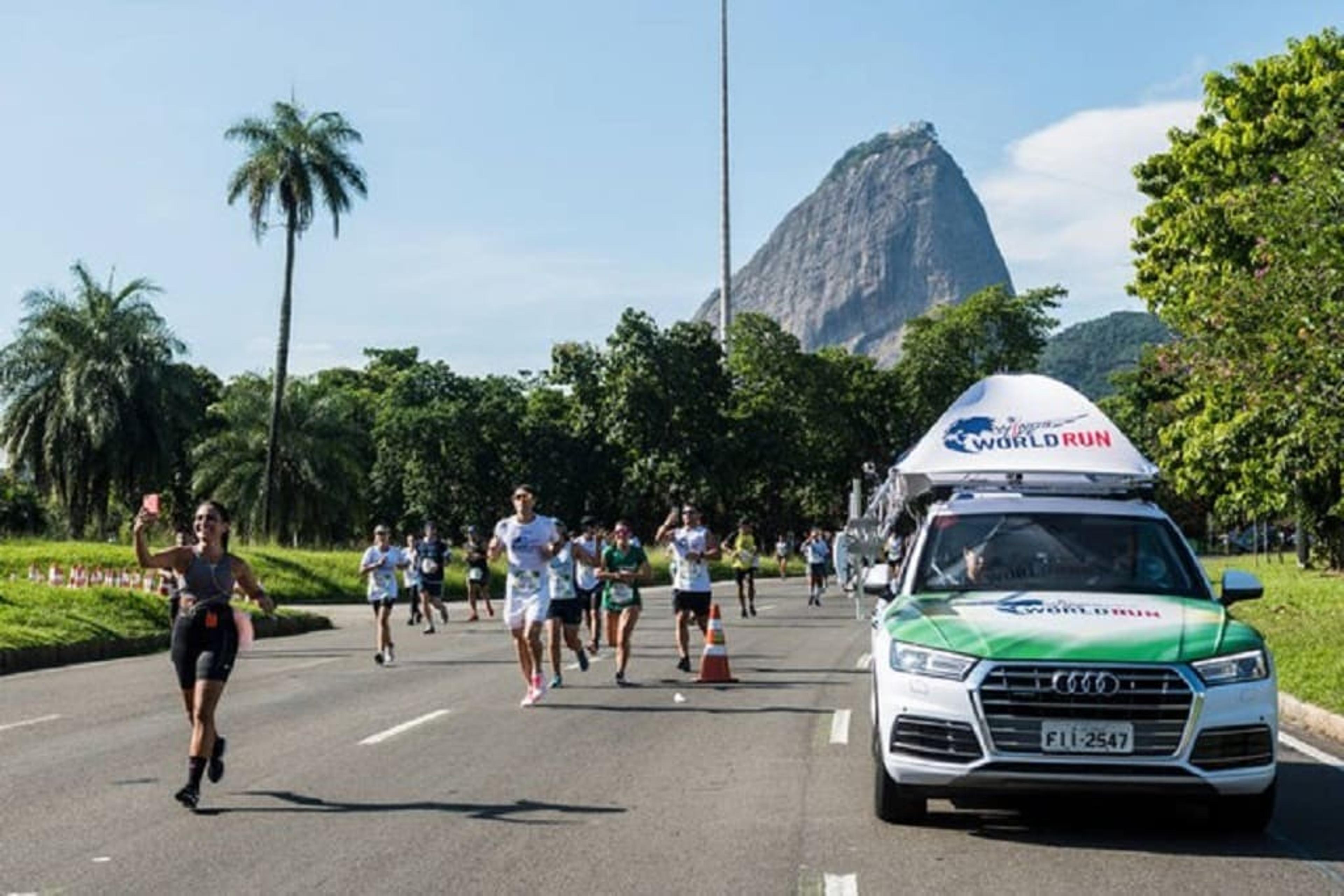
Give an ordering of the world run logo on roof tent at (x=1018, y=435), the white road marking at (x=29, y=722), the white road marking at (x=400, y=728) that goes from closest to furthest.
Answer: the white road marking at (x=400, y=728) < the world run logo on roof tent at (x=1018, y=435) < the white road marking at (x=29, y=722)

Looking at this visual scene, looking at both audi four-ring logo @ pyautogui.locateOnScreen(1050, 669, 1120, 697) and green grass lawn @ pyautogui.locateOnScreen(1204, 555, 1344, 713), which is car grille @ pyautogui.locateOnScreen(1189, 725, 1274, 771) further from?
green grass lawn @ pyautogui.locateOnScreen(1204, 555, 1344, 713)

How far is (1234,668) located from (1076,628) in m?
0.76

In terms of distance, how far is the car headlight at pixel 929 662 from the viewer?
795 cm

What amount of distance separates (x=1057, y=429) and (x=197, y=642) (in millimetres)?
7134

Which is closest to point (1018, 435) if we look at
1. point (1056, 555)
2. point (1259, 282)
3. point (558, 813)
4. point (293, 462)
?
point (1056, 555)

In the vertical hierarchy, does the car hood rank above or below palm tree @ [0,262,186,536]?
below

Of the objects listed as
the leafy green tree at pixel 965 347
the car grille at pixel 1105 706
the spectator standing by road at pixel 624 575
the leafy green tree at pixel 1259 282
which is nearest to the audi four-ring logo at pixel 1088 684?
the car grille at pixel 1105 706

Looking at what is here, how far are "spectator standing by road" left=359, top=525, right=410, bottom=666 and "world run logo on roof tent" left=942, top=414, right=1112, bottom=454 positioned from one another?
30.5 ft

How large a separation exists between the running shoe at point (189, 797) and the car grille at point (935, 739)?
399cm

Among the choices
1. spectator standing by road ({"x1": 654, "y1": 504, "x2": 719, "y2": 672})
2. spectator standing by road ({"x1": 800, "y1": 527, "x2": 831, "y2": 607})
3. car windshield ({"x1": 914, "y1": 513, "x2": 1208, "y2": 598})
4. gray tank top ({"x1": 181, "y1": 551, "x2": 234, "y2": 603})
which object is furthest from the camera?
spectator standing by road ({"x1": 800, "y1": 527, "x2": 831, "y2": 607})

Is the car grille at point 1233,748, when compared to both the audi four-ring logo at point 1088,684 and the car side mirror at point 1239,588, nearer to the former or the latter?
the audi four-ring logo at point 1088,684

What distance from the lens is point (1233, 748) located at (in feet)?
25.6

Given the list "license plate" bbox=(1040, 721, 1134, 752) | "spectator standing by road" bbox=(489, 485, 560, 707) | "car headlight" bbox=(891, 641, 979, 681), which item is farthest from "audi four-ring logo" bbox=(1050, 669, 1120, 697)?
"spectator standing by road" bbox=(489, 485, 560, 707)

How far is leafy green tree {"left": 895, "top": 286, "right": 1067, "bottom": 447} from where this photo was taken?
311 feet
